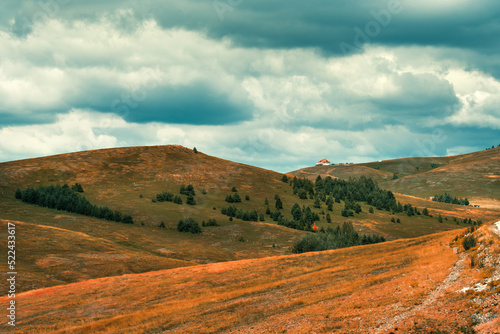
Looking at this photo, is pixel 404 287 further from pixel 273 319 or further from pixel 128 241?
pixel 128 241

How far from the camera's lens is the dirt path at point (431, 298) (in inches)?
826

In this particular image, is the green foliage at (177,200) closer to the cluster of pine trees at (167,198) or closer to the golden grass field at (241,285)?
the cluster of pine trees at (167,198)

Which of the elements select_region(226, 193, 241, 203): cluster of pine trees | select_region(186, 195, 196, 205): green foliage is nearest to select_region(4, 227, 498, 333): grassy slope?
select_region(186, 195, 196, 205): green foliage

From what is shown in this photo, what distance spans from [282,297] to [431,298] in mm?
15216

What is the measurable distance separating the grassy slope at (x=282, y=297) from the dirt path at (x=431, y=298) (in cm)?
7

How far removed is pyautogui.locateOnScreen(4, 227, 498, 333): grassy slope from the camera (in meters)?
23.5

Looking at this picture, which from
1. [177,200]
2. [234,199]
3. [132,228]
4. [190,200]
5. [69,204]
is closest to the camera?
[132,228]

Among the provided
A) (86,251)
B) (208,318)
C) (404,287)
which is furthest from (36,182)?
(404,287)

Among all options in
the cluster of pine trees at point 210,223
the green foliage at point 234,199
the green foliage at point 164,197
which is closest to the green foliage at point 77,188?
the green foliage at point 164,197

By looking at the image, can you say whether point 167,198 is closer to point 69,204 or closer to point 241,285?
point 69,204

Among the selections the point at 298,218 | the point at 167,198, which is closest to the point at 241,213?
the point at 298,218

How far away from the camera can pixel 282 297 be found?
35.5 meters

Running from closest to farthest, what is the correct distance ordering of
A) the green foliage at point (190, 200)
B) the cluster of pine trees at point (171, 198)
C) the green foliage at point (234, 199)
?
the cluster of pine trees at point (171, 198), the green foliage at point (190, 200), the green foliage at point (234, 199)

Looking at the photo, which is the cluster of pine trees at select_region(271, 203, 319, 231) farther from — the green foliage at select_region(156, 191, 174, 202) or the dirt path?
the dirt path
